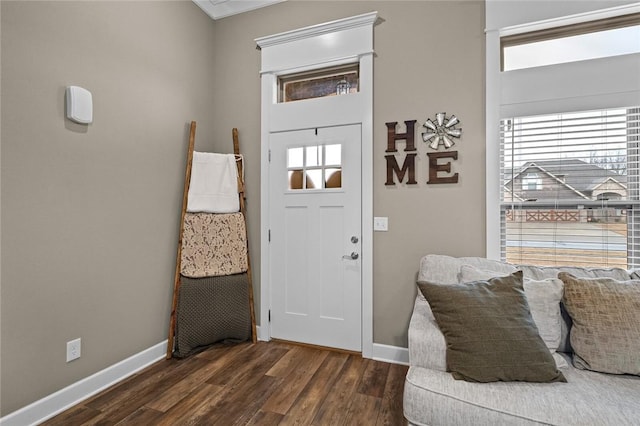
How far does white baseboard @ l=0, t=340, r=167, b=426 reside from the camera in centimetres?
179

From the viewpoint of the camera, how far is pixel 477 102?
240 cm

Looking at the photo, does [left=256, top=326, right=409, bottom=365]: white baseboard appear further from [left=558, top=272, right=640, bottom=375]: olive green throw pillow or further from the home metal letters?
the home metal letters

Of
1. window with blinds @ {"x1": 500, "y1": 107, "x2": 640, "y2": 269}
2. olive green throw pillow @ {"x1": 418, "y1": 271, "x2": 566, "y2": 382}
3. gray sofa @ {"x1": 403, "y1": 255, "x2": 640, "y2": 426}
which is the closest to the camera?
gray sofa @ {"x1": 403, "y1": 255, "x2": 640, "y2": 426}

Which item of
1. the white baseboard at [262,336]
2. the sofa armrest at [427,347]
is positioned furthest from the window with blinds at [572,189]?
the white baseboard at [262,336]

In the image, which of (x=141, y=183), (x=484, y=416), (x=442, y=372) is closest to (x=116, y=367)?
(x=141, y=183)

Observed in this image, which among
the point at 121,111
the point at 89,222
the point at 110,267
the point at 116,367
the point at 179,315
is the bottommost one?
the point at 116,367

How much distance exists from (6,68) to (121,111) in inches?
26.3

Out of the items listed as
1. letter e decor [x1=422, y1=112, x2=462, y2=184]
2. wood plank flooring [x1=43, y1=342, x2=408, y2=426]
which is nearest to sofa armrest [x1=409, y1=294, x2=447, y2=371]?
wood plank flooring [x1=43, y1=342, x2=408, y2=426]

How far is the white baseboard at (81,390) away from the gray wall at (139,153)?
2.0 inches

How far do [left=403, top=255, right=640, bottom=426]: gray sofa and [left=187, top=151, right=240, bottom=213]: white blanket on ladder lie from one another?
197 cm

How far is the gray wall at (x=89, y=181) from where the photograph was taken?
1.76 meters

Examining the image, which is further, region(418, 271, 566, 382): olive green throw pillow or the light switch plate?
the light switch plate

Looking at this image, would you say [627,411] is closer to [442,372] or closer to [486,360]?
[486,360]

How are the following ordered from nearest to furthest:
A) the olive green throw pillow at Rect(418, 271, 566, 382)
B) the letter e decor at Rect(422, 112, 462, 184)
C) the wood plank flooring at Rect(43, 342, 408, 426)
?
1. the olive green throw pillow at Rect(418, 271, 566, 382)
2. the wood plank flooring at Rect(43, 342, 408, 426)
3. the letter e decor at Rect(422, 112, 462, 184)
